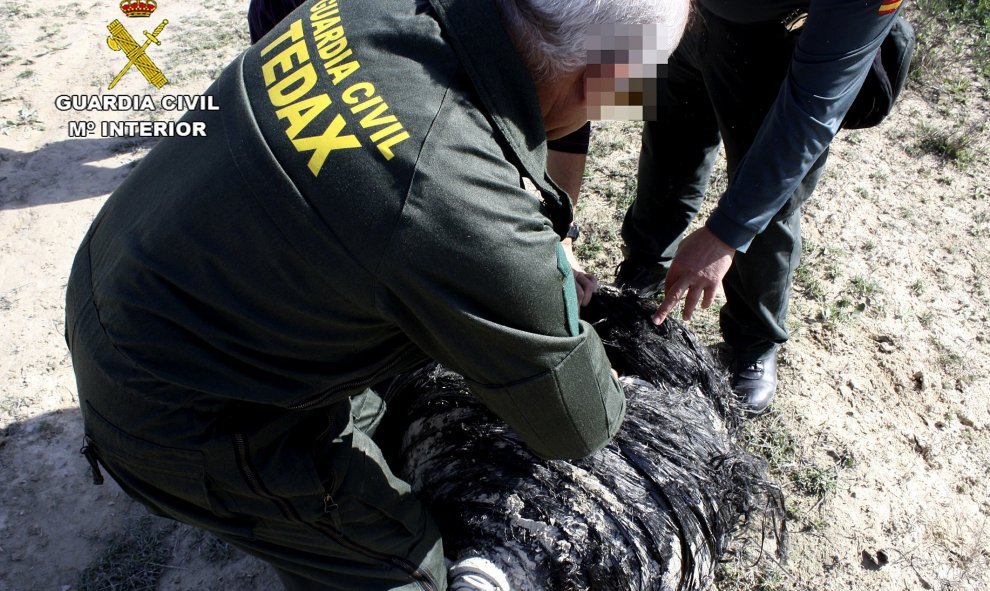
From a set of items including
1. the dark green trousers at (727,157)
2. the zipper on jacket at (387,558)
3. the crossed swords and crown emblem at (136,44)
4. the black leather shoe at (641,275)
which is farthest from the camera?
the crossed swords and crown emblem at (136,44)

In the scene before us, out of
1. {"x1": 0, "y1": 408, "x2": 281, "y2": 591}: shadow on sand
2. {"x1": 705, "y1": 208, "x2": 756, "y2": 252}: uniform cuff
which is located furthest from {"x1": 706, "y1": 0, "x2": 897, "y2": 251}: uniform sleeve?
{"x1": 0, "y1": 408, "x2": 281, "y2": 591}: shadow on sand

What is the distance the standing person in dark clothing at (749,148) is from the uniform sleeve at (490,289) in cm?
81

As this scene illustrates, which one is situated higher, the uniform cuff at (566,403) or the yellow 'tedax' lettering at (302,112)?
the yellow 'tedax' lettering at (302,112)

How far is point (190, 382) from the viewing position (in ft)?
4.92

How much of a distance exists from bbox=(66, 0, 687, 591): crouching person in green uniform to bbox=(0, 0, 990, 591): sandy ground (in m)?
1.14

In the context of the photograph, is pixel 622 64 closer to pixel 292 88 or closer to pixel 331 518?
pixel 292 88

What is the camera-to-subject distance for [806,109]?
1.83 m

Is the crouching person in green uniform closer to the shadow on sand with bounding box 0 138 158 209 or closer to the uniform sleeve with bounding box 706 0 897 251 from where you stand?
the uniform sleeve with bounding box 706 0 897 251

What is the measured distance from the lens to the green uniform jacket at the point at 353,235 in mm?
1258

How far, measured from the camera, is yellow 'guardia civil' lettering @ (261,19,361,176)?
4.19ft

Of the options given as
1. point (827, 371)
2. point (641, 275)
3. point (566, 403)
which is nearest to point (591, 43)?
point (566, 403)

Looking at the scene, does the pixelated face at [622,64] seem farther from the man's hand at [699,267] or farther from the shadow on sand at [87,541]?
the shadow on sand at [87,541]

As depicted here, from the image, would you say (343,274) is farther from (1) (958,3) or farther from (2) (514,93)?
(1) (958,3)

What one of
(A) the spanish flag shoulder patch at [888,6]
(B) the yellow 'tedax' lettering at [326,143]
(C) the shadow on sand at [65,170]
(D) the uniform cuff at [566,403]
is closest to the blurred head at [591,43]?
(B) the yellow 'tedax' lettering at [326,143]
